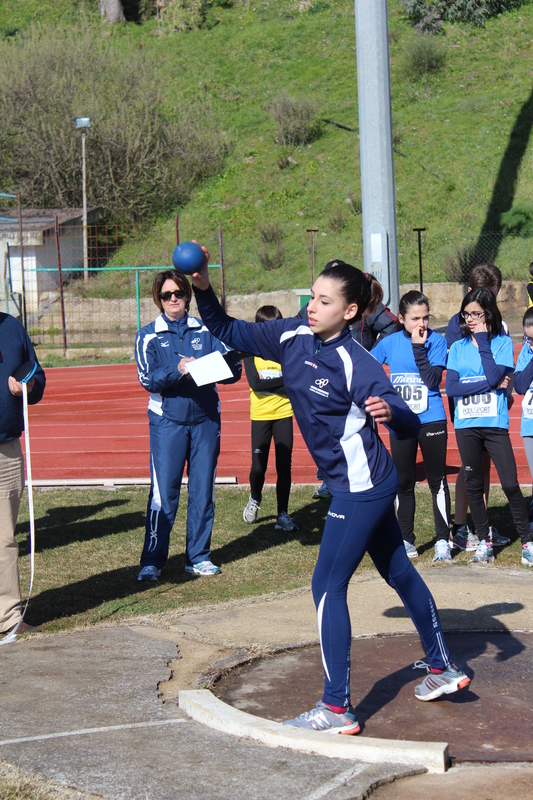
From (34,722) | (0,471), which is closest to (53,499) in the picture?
(0,471)

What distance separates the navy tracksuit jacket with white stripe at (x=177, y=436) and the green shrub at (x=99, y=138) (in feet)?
107

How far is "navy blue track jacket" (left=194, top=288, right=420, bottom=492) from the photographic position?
3717 millimetres

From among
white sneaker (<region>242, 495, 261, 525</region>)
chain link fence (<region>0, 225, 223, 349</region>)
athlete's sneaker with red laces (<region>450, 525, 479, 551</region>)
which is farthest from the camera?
chain link fence (<region>0, 225, 223, 349</region>)

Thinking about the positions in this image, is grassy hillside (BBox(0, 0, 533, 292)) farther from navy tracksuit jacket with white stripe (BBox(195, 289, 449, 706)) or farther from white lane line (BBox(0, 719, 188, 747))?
white lane line (BBox(0, 719, 188, 747))

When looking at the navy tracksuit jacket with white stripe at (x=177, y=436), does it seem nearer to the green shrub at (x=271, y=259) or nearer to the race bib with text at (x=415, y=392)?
the race bib with text at (x=415, y=392)

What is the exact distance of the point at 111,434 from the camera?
14305 millimetres

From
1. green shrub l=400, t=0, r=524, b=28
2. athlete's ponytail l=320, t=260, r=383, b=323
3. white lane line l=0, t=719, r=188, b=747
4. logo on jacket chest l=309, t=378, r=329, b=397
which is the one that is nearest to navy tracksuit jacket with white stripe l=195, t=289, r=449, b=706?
logo on jacket chest l=309, t=378, r=329, b=397

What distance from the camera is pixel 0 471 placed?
531cm

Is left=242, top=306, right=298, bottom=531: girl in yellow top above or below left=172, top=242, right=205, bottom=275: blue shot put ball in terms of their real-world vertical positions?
below

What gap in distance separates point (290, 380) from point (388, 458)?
54 cm

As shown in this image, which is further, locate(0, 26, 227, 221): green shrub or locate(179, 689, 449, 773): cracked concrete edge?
locate(0, 26, 227, 221): green shrub

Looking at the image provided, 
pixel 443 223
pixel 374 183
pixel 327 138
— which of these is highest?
pixel 327 138

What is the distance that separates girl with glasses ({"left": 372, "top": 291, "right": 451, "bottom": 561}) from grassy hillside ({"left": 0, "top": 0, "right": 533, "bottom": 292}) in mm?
20987

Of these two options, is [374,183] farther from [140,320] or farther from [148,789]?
[140,320]
